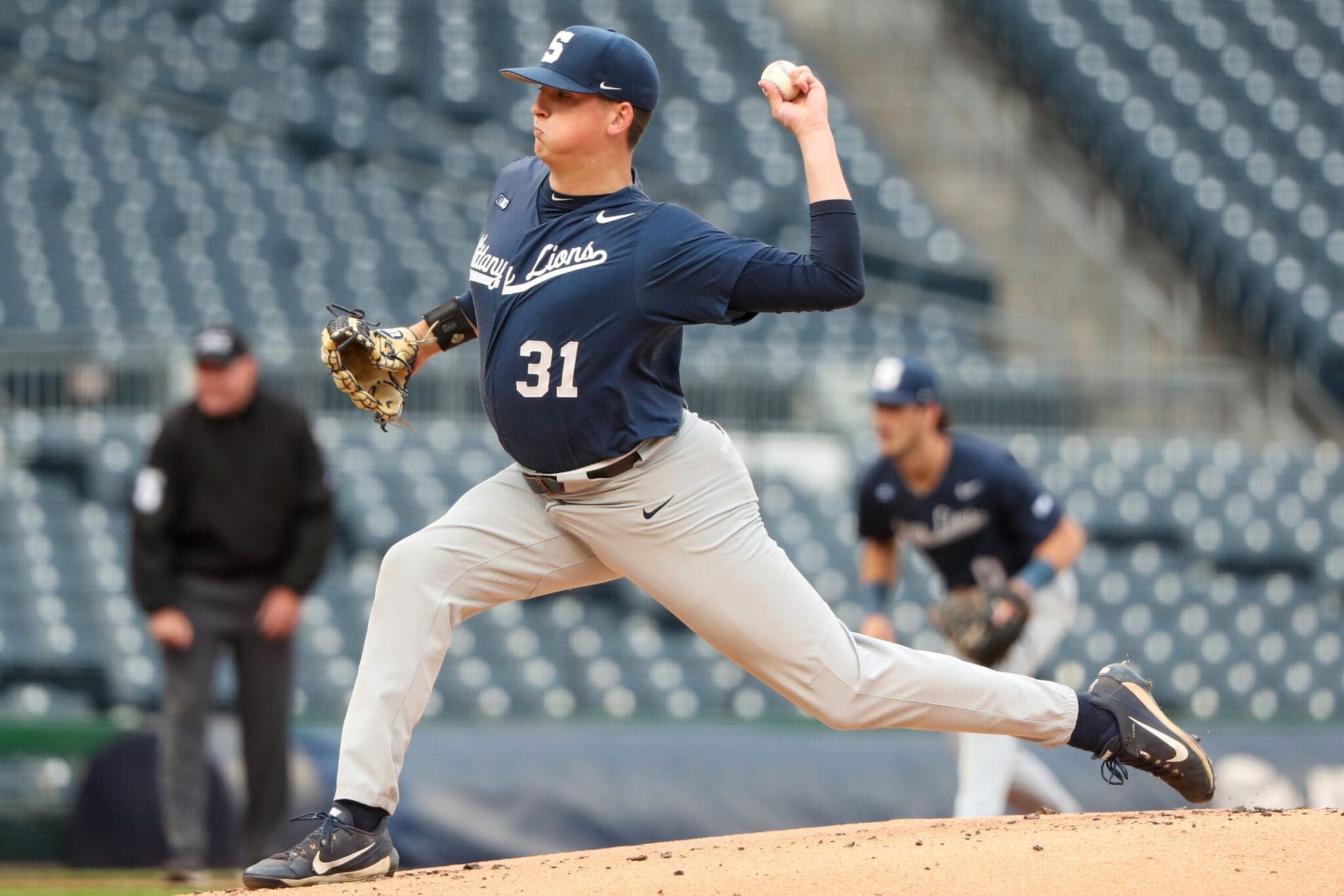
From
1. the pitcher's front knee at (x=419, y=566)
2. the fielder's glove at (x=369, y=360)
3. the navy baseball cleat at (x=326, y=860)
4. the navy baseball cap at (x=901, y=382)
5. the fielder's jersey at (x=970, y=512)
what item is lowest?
the fielder's jersey at (x=970, y=512)

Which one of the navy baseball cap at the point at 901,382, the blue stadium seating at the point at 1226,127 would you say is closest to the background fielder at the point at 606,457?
the navy baseball cap at the point at 901,382

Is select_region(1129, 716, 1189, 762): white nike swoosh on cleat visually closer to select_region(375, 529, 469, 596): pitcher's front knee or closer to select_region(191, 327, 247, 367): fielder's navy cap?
select_region(375, 529, 469, 596): pitcher's front knee

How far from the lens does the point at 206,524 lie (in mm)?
5699

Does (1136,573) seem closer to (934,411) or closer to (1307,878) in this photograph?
(934,411)

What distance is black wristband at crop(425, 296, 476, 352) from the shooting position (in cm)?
352

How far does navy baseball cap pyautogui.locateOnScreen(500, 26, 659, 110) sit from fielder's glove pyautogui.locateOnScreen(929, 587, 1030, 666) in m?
2.39

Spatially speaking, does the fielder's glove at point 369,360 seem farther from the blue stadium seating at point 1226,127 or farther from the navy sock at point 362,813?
the blue stadium seating at point 1226,127

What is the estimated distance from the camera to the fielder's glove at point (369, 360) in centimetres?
328

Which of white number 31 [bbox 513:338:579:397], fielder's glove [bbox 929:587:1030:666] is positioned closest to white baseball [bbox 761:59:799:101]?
white number 31 [bbox 513:338:579:397]

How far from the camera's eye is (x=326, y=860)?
10.5ft

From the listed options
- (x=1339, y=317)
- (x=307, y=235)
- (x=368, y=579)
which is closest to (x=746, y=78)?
(x=307, y=235)

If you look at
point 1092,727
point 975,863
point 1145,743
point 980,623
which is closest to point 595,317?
point 975,863

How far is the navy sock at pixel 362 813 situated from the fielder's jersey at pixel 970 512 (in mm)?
2765

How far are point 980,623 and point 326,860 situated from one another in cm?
249
